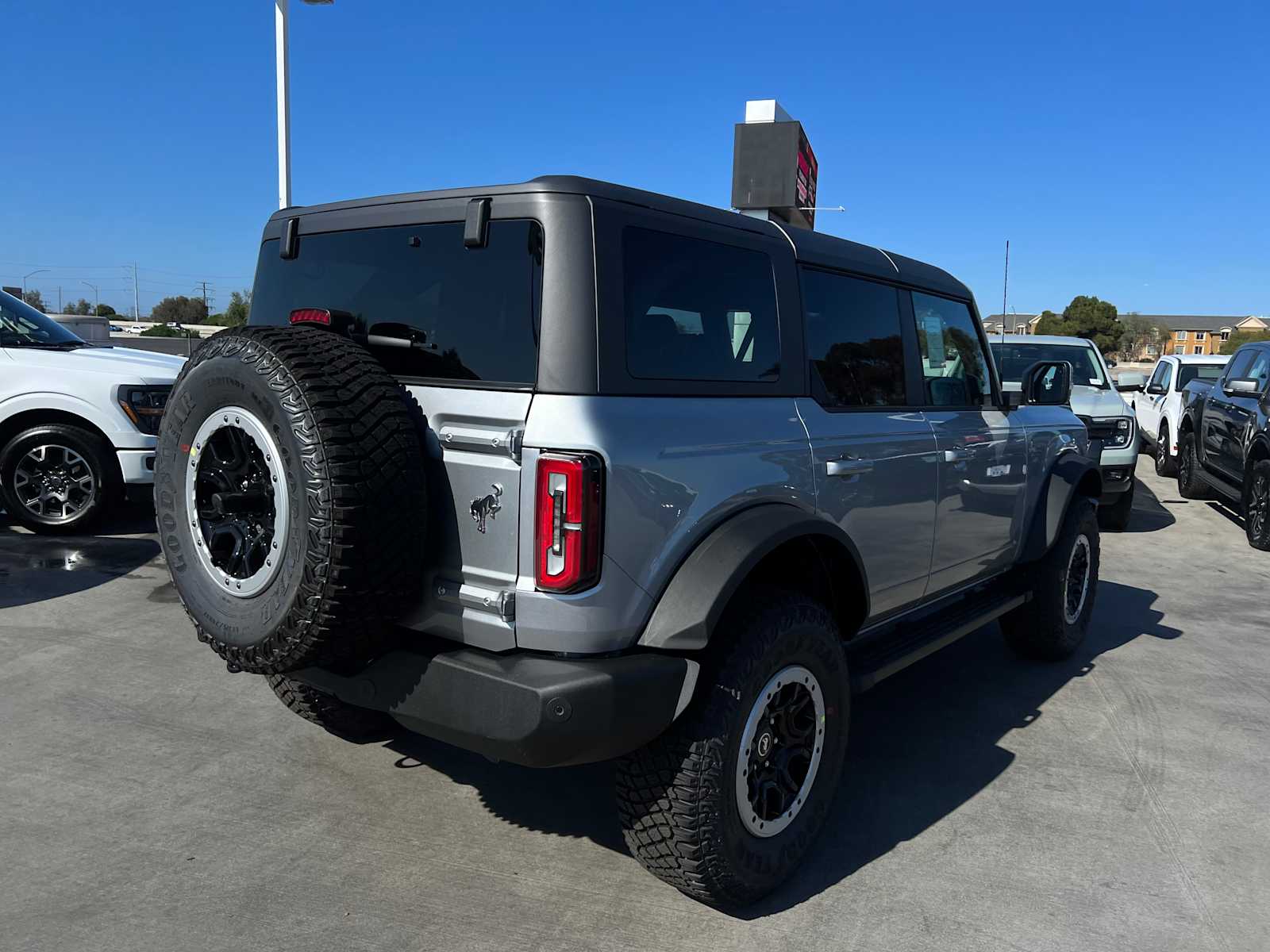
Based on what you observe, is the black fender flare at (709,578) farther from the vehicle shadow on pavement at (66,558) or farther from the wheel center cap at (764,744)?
the vehicle shadow on pavement at (66,558)

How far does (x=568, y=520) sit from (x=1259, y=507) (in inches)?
347

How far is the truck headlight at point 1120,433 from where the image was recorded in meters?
9.21

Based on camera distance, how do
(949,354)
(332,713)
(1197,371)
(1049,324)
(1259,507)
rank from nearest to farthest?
1. (332,713)
2. (949,354)
3. (1259,507)
4. (1197,371)
5. (1049,324)

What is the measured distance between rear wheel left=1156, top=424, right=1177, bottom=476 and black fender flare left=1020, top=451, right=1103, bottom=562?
9.62m

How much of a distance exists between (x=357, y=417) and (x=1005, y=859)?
8.27 feet

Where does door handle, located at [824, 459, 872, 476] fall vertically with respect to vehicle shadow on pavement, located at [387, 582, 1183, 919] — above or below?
above

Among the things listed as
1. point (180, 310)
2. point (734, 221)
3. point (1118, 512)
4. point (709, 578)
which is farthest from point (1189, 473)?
point (180, 310)

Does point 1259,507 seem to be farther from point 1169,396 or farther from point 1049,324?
point 1049,324

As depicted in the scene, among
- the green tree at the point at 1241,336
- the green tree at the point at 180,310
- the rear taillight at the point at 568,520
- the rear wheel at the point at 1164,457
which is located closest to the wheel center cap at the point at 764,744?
the rear taillight at the point at 568,520

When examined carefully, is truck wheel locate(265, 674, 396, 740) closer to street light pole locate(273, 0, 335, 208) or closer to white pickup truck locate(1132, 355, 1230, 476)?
street light pole locate(273, 0, 335, 208)

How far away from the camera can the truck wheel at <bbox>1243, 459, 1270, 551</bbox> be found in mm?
8836

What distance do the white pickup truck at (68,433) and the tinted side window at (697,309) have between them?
5.57 m

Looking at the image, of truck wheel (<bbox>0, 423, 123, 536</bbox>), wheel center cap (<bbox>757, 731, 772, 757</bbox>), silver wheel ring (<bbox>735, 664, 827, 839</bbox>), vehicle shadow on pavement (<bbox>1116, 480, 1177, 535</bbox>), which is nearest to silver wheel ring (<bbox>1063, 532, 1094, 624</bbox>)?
silver wheel ring (<bbox>735, 664, 827, 839</bbox>)

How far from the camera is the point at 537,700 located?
7.90ft
